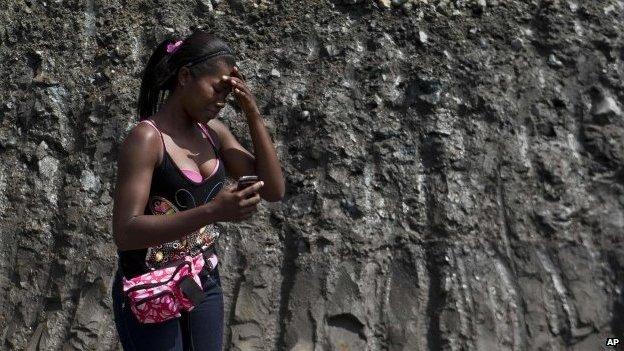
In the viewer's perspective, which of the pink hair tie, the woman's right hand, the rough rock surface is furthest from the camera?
the rough rock surface

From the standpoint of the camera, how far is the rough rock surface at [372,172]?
4.96m

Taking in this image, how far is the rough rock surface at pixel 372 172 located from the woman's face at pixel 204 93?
230 cm

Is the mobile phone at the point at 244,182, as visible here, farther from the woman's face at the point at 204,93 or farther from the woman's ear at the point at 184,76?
the woman's ear at the point at 184,76

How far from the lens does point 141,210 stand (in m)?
2.71

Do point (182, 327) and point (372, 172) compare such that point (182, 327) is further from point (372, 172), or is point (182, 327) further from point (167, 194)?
point (372, 172)

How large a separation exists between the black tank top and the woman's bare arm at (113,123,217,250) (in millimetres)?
57

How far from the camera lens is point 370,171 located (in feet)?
17.7

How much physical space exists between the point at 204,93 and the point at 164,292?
0.73 m

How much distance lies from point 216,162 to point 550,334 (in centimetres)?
274

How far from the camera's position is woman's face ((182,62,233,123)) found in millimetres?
2949

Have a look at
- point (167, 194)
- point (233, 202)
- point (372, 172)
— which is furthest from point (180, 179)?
point (372, 172)

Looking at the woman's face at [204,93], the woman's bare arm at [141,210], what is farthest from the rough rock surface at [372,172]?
the woman's bare arm at [141,210]

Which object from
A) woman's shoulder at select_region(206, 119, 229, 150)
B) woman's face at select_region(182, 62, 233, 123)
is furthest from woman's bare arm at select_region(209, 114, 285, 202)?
woman's face at select_region(182, 62, 233, 123)

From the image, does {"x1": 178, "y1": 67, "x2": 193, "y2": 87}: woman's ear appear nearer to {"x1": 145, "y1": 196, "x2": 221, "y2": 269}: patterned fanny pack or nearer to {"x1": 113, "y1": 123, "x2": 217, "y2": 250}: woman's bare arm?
{"x1": 113, "y1": 123, "x2": 217, "y2": 250}: woman's bare arm
